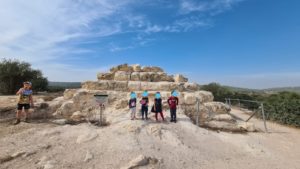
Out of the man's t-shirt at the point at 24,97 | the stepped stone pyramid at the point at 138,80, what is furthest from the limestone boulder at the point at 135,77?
the man's t-shirt at the point at 24,97

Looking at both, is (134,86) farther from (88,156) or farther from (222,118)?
(88,156)

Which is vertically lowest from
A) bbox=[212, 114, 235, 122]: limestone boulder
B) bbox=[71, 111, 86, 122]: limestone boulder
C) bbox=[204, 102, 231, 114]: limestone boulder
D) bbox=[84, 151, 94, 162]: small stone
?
bbox=[84, 151, 94, 162]: small stone

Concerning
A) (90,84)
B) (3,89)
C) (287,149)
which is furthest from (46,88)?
(287,149)

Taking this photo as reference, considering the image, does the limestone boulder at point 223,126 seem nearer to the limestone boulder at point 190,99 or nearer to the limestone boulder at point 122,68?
the limestone boulder at point 190,99

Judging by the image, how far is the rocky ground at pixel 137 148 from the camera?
5.58m

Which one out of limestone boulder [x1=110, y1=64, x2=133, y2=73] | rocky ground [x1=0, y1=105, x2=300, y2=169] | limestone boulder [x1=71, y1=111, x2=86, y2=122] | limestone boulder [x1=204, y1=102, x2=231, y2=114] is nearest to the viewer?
rocky ground [x1=0, y1=105, x2=300, y2=169]

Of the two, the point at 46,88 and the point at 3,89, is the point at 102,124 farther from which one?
the point at 46,88

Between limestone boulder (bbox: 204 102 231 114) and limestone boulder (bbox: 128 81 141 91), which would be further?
limestone boulder (bbox: 128 81 141 91)

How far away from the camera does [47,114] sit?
36.6ft

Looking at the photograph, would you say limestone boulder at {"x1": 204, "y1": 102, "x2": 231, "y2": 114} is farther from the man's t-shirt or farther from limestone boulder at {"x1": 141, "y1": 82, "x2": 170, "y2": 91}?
the man's t-shirt

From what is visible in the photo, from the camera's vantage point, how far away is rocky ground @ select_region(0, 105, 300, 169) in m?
5.58

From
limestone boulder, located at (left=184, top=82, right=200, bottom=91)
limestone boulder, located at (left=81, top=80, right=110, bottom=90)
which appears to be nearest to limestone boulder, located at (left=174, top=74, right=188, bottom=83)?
limestone boulder, located at (left=184, top=82, right=200, bottom=91)

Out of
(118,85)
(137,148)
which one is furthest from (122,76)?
(137,148)

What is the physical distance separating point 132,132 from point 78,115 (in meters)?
4.46
